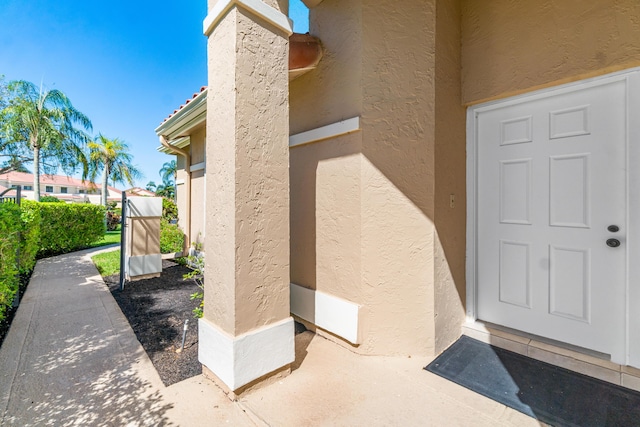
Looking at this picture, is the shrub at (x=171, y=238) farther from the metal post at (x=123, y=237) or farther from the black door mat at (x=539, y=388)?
the black door mat at (x=539, y=388)

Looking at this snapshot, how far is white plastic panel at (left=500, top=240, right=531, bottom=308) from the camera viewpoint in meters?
3.22

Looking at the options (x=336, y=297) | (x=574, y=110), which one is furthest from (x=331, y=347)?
(x=574, y=110)

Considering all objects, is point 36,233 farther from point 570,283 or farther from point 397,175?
point 570,283

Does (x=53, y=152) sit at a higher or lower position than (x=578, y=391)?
higher

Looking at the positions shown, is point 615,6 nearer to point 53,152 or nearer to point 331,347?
point 331,347

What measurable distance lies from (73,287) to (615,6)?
936cm

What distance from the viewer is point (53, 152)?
18.7 m

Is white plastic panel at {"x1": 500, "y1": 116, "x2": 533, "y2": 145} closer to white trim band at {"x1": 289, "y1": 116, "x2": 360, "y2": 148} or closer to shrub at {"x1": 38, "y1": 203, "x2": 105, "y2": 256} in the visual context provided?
white trim band at {"x1": 289, "y1": 116, "x2": 360, "y2": 148}

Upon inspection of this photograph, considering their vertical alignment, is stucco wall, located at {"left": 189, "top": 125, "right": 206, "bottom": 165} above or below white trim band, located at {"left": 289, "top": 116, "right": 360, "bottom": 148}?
above

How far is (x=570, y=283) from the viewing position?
293 cm

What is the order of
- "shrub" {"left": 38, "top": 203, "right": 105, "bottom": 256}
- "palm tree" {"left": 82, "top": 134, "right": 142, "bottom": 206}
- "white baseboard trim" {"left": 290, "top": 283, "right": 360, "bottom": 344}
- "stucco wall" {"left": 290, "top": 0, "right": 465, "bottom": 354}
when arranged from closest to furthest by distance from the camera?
1. "stucco wall" {"left": 290, "top": 0, "right": 465, "bottom": 354}
2. "white baseboard trim" {"left": 290, "top": 283, "right": 360, "bottom": 344}
3. "shrub" {"left": 38, "top": 203, "right": 105, "bottom": 256}
4. "palm tree" {"left": 82, "top": 134, "right": 142, "bottom": 206}

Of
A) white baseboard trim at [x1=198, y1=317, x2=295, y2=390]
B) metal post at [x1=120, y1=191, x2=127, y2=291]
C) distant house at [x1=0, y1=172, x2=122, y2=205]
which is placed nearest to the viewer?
white baseboard trim at [x1=198, y1=317, x2=295, y2=390]

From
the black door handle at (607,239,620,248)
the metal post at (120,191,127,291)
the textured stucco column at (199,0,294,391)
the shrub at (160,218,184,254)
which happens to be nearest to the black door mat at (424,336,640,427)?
the black door handle at (607,239,620,248)

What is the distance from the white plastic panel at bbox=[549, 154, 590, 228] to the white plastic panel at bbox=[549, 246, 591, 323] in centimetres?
31
